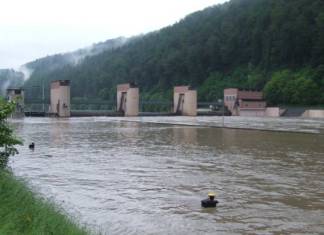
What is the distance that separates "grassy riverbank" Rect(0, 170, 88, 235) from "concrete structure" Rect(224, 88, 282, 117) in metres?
84.5

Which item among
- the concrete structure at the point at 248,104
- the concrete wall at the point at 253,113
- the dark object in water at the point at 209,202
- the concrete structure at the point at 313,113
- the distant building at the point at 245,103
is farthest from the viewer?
the concrete wall at the point at 253,113

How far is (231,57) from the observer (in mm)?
132500

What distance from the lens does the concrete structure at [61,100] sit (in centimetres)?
7206

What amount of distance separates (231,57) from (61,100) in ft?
229

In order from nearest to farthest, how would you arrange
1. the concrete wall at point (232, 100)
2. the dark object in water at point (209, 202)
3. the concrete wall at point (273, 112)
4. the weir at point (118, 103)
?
the dark object in water at point (209, 202)
the weir at point (118, 103)
the concrete wall at point (273, 112)
the concrete wall at point (232, 100)

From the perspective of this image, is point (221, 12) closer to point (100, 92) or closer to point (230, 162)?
point (100, 92)

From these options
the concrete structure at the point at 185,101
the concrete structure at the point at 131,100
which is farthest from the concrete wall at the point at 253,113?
the concrete structure at the point at 131,100

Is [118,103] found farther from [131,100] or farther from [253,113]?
[253,113]

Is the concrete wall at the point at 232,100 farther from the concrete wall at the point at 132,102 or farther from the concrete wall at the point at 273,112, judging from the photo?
the concrete wall at the point at 132,102

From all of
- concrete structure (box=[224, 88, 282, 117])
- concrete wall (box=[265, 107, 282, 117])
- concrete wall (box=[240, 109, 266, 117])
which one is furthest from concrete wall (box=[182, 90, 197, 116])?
concrete wall (box=[265, 107, 282, 117])

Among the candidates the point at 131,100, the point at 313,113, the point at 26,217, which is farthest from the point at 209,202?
the point at 313,113

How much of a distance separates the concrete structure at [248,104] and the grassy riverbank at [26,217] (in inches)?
3326

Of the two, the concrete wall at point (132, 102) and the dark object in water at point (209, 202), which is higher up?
the concrete wall at point (132, 102)

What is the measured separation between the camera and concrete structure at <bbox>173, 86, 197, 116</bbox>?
3327 inches
